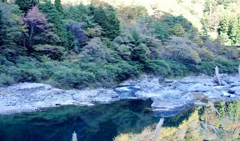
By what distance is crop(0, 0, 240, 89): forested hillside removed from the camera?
497 inches

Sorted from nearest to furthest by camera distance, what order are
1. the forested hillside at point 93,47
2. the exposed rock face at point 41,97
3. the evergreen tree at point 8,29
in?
the exposed rock face at point 41,97
the evergreen tree at point 8,29
the forested hillside at point 93,47

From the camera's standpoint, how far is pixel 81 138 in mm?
7426

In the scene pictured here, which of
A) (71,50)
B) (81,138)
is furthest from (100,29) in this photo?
(81,138)

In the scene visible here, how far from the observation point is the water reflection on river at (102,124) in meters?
7.40

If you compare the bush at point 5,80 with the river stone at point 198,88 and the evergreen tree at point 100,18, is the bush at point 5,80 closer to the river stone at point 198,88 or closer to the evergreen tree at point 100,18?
the evergreen tree at point 100,18

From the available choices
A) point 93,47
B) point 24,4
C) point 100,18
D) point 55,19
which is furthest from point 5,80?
point 100,18

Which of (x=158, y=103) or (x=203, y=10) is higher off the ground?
(x=203, y=10)

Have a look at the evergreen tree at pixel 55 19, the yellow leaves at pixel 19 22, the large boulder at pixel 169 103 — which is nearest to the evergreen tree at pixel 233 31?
the large boulder at pixel 169 103

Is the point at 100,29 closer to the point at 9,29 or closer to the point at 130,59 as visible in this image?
the point at 130,59

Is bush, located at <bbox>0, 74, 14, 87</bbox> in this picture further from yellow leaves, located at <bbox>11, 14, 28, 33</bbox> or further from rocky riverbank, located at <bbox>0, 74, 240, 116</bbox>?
yellow leaves, located at <bbox>11, 14, 28, 33</bbox>

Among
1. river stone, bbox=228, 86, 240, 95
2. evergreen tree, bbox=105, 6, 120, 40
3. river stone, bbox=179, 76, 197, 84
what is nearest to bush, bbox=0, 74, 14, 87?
Result: evergreen tree, bbox=105, 6, 120, 40

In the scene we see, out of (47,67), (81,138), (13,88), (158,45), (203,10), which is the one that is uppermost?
(203,10)

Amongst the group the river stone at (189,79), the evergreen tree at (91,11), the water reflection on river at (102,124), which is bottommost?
the water reflection on river at (102,124)

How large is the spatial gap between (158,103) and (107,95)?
254 centimetres
